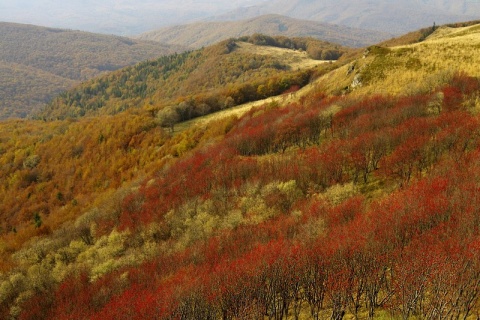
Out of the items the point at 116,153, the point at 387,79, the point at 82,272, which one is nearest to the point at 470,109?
the point at 387,79

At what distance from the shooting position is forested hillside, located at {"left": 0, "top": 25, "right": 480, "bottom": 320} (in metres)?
19.6

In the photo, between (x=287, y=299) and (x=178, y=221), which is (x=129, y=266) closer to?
(x=178, y=221)

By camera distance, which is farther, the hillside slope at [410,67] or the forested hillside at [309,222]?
the hillside slope at [410,67]

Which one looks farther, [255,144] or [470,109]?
[255,144]

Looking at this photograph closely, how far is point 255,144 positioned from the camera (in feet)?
233

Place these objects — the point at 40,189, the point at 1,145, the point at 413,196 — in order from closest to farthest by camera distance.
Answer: the point at 413,196 < the point at 40,189 < the point at 1,145

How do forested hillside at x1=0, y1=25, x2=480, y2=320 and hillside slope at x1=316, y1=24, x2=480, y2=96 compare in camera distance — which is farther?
hillside slope at x1=316, y1=24, x2=480, y2=96

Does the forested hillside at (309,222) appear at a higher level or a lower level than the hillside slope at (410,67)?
lower

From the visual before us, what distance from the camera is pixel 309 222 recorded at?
102ft

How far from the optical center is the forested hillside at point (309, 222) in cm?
1962

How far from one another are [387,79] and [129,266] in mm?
64284

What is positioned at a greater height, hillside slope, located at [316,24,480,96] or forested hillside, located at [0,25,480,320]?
hillside slope, located at [316,24,480,96]

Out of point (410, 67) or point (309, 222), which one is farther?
point (410, 67)

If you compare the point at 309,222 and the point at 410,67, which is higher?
the point at 410,67
